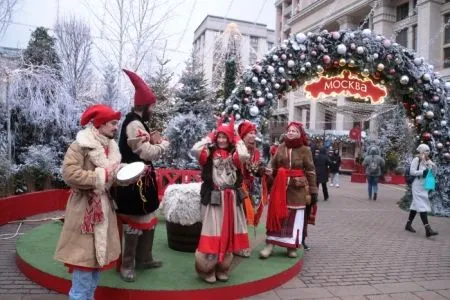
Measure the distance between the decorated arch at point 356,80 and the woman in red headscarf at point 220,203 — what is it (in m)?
5.18

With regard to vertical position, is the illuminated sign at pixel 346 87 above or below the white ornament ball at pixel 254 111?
above

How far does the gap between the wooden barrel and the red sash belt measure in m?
0.97

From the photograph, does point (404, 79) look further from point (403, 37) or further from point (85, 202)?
point (403, 37)

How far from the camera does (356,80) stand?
1153 centimetres

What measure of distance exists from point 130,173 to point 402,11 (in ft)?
120

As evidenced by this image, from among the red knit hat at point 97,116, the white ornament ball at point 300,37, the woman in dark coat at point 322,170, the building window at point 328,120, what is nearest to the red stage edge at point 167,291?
the red knit hat at point 97,116

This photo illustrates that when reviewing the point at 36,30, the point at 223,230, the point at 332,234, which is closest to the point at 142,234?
the point at 223,230

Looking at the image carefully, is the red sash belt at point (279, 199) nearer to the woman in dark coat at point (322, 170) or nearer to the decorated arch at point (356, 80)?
the decorated arch at point (356, 80)

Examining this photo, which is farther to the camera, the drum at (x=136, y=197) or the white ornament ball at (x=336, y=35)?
the white ornament ball at (x=336, y=35)

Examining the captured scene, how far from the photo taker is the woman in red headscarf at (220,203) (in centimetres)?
456

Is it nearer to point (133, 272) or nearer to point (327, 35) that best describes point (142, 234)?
point (133, 272)

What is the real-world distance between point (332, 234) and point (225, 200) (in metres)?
4.28

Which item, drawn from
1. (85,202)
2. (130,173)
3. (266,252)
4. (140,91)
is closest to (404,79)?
(266,252)

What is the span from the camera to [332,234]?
325 inches
